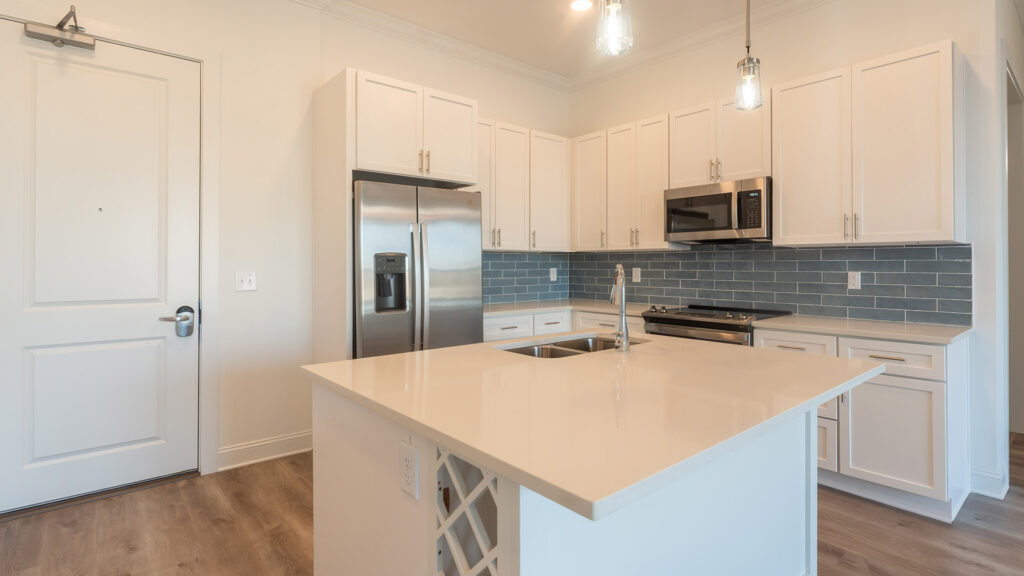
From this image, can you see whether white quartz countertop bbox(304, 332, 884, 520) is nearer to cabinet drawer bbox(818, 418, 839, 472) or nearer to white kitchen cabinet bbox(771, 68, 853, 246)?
cabinet drawer bbox(818, 418, 839, 472)


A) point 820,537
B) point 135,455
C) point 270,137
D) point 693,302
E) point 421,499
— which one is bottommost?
point 820,537

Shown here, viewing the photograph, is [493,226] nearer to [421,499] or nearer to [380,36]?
[380,36]

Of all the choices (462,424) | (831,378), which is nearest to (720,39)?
(831,378)

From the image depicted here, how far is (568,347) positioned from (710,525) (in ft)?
3.29

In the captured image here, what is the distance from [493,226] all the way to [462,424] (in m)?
2.93

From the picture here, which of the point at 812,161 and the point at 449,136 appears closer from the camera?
the point at 812,161

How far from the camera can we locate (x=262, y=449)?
3.15 m

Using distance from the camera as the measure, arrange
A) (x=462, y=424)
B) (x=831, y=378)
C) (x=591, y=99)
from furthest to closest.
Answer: (x=591, y=99)
(x=831, y=378)
(x=462, y=424)

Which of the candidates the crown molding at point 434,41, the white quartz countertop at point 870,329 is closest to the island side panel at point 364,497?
the white quartz countertop at point 870,329

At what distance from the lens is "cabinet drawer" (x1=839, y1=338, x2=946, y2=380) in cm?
239

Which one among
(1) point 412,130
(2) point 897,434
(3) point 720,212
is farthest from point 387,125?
(2) point 897,434

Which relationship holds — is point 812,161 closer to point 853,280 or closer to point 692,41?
point 853,280

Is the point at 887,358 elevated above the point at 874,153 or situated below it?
below

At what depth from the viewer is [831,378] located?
5.10 feet
